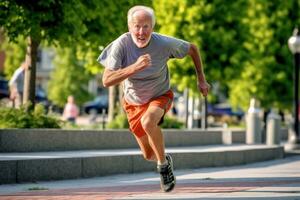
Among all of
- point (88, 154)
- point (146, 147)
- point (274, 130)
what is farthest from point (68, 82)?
point (146, 147)

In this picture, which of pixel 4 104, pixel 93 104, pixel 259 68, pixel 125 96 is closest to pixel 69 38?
pixel 4 104

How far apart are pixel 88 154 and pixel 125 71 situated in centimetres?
524

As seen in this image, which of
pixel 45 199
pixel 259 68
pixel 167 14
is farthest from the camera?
pixel 259 68

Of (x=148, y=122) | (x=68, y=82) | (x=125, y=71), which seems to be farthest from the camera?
(x=68, y=82)

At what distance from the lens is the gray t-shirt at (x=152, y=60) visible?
29.2ft

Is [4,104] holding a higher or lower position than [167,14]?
lower

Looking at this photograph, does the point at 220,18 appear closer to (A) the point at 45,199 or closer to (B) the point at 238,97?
(B) the point at 238,97

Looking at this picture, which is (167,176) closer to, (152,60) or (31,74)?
(152,60)

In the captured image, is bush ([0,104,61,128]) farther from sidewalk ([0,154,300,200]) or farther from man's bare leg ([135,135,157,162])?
man's bare leg ([135,135,157,162])

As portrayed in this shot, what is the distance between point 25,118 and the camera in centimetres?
1591

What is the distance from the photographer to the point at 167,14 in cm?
3138

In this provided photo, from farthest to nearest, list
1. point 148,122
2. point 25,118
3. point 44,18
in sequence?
point 44,18, point 25,118, point 148,122

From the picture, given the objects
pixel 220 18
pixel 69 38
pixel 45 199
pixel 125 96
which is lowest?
pixel 45 199

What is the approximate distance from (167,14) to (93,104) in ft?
117
